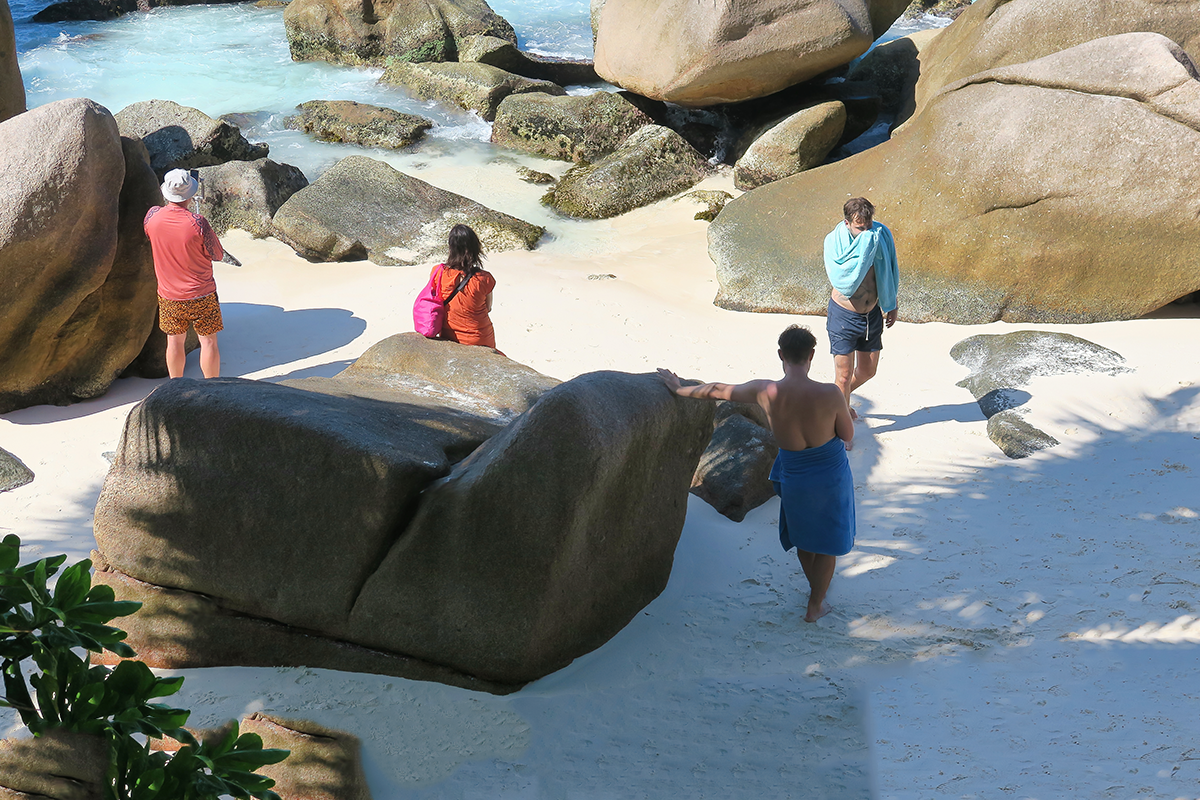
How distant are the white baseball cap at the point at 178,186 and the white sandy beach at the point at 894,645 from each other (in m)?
1.44

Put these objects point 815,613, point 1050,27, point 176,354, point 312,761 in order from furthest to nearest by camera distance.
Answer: point 1050,27 → point 176,354 → point 815,613 → point 312,761

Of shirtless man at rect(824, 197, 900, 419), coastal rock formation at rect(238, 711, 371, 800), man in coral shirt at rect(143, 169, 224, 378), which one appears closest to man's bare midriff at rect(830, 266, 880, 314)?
shirtless man at rect(824, 197, 900, 419)

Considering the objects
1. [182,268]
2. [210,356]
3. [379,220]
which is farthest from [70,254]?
[379,220]

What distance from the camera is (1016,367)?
6.67m

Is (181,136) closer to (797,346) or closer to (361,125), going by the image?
(361,125)

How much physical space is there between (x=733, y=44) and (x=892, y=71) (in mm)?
2841

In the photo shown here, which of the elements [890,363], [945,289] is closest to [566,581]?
[890,363]

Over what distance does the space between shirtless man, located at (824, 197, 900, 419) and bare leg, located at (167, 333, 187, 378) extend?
4.26 meters

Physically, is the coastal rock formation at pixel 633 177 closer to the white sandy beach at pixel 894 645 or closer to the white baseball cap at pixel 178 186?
the white sandy beach at pixel 894 645

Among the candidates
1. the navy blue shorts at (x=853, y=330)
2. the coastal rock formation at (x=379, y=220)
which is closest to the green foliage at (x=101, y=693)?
the navy blue shorts at (x=853, y=330)

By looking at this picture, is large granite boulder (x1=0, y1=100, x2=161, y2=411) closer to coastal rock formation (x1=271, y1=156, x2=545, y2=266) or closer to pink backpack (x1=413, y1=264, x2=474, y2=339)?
pink backpack (x1=413, y1=264, x2=474, y2=339)

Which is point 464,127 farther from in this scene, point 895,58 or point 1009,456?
point 1009,456

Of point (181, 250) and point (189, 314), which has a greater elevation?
point (181, 250)

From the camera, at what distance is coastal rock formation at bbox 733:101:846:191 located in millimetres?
10922
